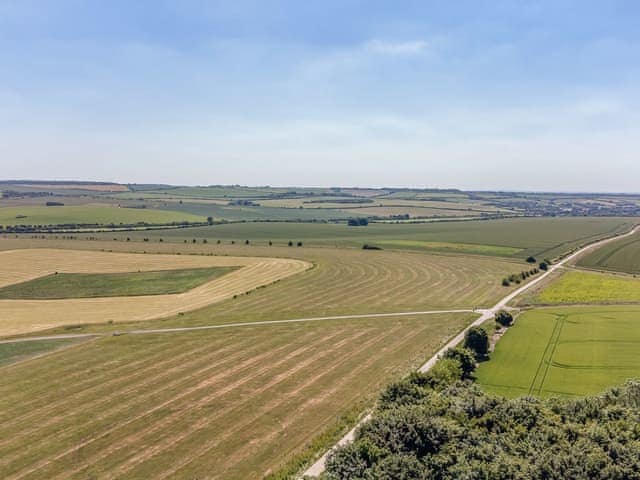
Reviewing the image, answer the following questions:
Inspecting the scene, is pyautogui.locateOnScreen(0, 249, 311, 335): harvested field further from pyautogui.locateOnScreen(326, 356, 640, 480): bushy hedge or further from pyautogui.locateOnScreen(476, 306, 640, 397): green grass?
pyautogui.locateOnScreen(326, 356, 640, 480): bushy hedge

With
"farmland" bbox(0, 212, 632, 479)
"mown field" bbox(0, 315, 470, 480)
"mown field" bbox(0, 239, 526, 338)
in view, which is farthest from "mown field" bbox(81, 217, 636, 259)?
"mown field" bbox(0, 315, 470, 480)

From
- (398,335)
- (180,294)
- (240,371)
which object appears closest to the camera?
(240,371)

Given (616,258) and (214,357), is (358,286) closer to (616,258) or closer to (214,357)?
(214,357)

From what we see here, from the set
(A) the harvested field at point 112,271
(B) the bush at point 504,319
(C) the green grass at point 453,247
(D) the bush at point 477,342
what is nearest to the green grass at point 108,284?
(A) the harvested field at point 112,271

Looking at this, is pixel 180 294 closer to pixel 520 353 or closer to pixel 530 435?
pixel 520 353

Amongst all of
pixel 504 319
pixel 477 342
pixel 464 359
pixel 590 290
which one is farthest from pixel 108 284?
pixel 590 290

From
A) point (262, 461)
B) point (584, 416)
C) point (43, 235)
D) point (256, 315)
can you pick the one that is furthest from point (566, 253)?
point (43, 235)

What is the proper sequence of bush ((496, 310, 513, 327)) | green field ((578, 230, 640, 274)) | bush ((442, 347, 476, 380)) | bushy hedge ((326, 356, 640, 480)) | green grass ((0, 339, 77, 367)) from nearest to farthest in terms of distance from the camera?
1. bushy hedge ((326, 356, 640, 480))
2. bush ((442, 347, 476, 380))
3. green grass ((0, 339, 77, 367))
4. bush ((496, 310, 513, 327))
5. green field ((578, 230, 640, 274))
